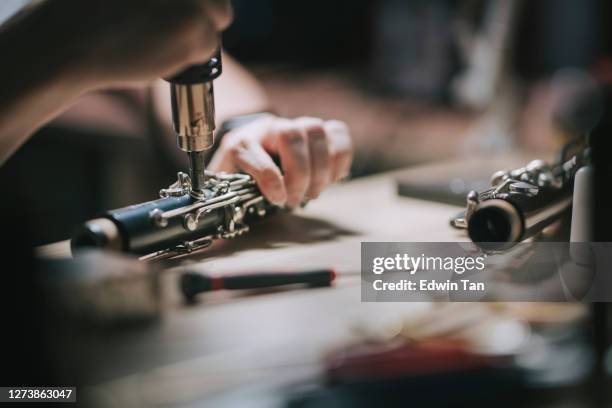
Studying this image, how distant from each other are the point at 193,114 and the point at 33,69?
0.12 metres

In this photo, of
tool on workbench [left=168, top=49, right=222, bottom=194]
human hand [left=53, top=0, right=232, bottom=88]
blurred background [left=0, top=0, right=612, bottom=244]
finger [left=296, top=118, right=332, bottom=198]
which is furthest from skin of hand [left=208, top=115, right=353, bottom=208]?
blurred background [left=0, top=0, right=612, bottom=244]

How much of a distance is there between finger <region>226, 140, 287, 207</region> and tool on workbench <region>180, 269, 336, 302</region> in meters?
0.11

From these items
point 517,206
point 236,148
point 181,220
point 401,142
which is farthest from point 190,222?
point 401,142

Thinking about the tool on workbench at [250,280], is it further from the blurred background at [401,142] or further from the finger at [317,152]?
the finger at [317,152]

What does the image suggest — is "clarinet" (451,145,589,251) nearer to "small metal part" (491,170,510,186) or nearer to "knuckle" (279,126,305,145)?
"small metal part" (491,170,510,186)

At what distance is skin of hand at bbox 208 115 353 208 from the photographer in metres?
0.64

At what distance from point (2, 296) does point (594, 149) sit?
1.29ft

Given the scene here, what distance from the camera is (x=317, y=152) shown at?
2.19ft

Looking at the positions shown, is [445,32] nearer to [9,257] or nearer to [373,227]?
[373,227]

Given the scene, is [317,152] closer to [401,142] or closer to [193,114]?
[193,114]

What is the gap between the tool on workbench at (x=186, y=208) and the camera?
490 millimetres

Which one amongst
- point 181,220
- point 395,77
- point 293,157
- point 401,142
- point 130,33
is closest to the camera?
point 130,33

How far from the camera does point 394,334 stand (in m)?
0.50

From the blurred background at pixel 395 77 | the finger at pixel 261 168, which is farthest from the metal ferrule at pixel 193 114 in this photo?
the blurred background at pixel 395 77
